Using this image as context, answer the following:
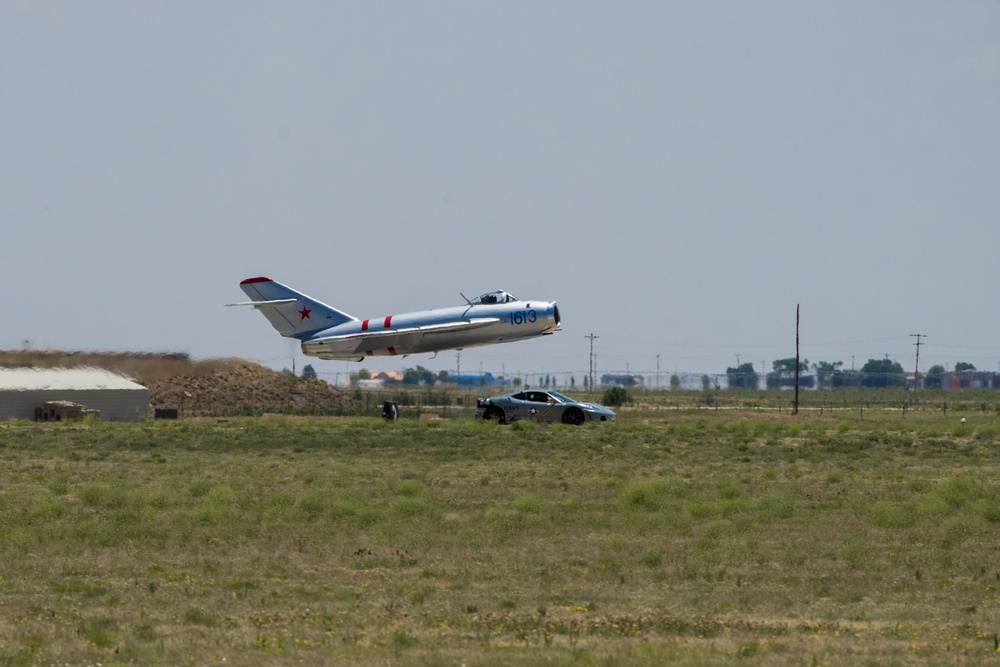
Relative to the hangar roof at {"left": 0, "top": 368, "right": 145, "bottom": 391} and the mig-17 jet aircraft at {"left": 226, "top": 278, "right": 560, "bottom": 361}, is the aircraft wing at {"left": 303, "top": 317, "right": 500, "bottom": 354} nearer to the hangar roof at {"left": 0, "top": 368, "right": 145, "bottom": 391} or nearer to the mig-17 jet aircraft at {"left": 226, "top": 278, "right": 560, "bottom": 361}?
the mig-17 jet aircraft at {"left": 226, "top": 278, "right": 560, "bottom": 361}

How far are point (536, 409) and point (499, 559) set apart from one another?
96.2 ft

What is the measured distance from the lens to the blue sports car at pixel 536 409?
156 ft

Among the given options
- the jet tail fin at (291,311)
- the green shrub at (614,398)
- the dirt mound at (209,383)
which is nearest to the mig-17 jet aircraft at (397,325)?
the jet tail fin at (291,311)

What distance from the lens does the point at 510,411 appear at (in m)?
47.7

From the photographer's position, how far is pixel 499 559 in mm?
18156

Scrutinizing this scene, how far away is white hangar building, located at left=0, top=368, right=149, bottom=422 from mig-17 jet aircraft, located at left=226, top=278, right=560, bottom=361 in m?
8.57

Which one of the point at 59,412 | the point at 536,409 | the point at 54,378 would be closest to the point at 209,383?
the point at 54,378

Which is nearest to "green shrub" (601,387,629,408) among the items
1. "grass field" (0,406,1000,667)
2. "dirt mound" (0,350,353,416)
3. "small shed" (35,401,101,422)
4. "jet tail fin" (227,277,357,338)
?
"dirt mound" (0,350,353,416)

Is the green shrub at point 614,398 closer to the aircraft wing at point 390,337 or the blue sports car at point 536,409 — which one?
the aircraft wing at point 390,337

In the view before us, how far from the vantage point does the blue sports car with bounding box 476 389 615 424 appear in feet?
156

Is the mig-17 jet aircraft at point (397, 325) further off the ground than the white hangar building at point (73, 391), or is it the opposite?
the mig-17 jet aircraft at point (397, 325)

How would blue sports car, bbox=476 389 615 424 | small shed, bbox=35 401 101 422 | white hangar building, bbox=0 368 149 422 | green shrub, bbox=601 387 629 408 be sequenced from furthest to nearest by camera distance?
green shrub, bbox=601 387 629 408 → white hangar building, bbox=0 368 149 422 → small shed, bbox=35 401 101 422 → blue sports car, bbox=476 389 615 424

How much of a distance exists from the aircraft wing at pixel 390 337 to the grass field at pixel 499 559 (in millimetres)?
15210

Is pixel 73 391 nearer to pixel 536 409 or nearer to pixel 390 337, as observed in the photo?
pixel 390 337
